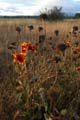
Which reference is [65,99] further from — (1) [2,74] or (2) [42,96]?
(1) [2,74]

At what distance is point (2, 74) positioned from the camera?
4414 mm

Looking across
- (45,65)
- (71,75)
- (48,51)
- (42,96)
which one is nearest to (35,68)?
(45,65)

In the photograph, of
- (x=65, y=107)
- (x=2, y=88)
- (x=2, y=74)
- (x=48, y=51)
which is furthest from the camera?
(x=48, y=51)

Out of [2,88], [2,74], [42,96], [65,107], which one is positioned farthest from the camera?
[2,74]

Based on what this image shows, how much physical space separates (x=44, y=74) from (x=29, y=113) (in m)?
0.45

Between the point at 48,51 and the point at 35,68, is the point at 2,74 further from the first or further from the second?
the point at 48,51

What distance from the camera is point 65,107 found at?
3.57 metres

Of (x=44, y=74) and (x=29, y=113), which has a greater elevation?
(x=44, y=74)

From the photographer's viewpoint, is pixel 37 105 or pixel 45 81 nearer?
pixel 37 105

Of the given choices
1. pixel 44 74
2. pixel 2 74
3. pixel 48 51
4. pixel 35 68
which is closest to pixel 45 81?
pixel 44 74

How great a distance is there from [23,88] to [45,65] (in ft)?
1.89

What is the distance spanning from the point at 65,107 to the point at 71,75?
0.51 metres

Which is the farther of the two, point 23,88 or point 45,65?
point 45,65

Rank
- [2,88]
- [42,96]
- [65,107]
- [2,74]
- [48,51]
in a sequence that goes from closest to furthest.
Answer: [42,96] < [65,107] < [2,88] < [2,74] < [48,51]
